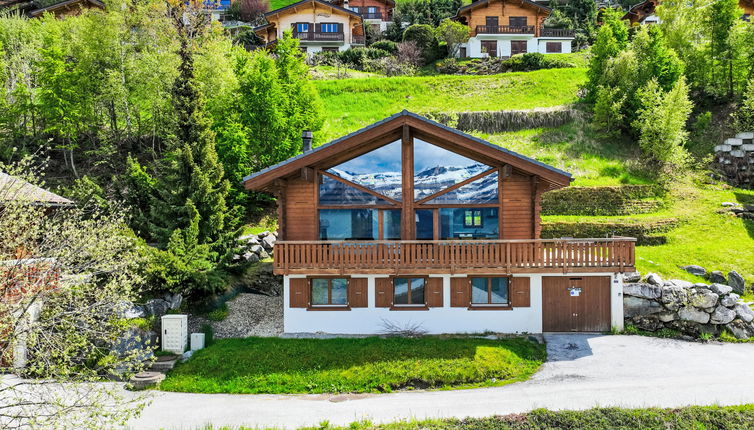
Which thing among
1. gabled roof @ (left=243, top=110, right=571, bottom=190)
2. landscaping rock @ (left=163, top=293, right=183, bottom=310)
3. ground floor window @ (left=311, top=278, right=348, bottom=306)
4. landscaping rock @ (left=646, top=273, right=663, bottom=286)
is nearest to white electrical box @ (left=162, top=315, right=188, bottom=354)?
landscaping rock @ (left=163, top=293, right=183, bottom=310)

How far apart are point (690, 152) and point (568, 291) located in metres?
19.9

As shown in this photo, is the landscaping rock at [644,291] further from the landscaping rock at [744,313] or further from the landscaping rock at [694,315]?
the landscaping rock at [744,313]

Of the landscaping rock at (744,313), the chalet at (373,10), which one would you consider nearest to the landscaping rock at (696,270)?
the landscaping rock at (744,313)

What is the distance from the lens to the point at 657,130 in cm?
3070

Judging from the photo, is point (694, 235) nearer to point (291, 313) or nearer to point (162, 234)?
point (291, 313)

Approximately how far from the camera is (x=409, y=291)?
19.1 metres

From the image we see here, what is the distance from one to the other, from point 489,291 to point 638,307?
4.96 metres

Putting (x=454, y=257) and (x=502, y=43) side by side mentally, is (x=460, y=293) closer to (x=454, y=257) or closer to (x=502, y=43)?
(x=454, y=257)

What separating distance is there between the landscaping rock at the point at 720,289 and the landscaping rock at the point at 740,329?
0.95 meters

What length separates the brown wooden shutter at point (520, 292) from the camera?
18812 millimetres

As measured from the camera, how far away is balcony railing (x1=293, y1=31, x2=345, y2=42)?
56.2 metres

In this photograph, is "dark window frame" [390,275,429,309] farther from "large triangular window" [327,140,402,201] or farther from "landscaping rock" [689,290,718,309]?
"landscaping rock" [689,290,718,309]

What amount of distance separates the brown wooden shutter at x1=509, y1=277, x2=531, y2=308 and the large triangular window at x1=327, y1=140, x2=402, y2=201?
4.83m

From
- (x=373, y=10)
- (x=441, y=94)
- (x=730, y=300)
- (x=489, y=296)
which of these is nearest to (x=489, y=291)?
(x=489, y=296)
